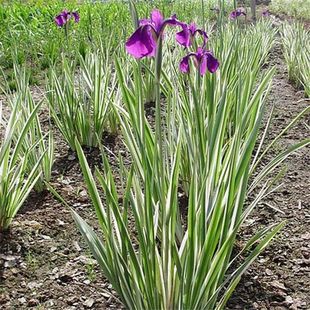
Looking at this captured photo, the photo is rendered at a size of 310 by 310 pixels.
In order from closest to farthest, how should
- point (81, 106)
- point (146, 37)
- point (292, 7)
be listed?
point (146, 37), point (81, 106), point (292, 7)

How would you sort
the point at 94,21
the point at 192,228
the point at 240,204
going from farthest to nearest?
the point at 94,21 → the point at 240,204 → the point at 192,228

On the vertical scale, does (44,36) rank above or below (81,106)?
above

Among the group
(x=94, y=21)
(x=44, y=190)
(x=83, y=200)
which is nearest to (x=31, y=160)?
(x=44, y=190)

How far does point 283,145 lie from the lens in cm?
230

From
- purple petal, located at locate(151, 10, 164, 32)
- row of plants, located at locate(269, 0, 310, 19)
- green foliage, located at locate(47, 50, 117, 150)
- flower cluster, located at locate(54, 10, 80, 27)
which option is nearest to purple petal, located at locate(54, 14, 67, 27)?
flower cluster, located at locate(54, 10, 80, 27)

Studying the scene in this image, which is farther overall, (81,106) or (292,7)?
Answer: (292,7)

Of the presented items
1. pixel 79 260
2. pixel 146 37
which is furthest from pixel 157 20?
pixel 79 260

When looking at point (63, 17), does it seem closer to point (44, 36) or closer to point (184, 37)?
point (184, 37)

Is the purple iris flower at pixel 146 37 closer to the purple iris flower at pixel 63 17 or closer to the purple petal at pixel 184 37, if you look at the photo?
the purple petal at pixel 184 37

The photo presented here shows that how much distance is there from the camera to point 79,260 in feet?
4.49

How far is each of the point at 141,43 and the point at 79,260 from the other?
0.79 metres

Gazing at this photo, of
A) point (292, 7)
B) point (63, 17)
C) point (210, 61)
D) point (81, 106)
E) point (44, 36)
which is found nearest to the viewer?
point (210, 61)

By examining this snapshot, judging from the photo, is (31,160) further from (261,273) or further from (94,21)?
(94,21)

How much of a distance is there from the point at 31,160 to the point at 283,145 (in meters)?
Result: 1.28
